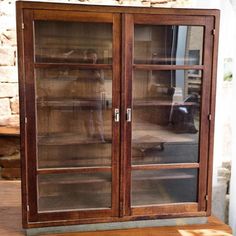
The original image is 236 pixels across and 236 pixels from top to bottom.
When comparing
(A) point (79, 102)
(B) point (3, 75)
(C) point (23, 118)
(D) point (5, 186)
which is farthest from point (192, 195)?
(B) point (3, 75)

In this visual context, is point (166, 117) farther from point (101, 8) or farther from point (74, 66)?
point (101, 8)

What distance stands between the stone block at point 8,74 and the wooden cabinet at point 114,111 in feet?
3.95

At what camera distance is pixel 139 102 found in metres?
2.00

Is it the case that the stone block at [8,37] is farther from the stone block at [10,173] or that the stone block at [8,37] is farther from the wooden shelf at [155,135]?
the wooden shelf at [155,135]

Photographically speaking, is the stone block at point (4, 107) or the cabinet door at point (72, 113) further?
the stone block at point (4, 107)

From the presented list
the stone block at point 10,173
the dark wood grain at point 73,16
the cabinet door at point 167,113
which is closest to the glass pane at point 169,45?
the cabinet door at point 167,113

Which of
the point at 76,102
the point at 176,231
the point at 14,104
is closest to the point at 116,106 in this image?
the point at 76,102

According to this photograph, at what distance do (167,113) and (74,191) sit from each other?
0.80 meters

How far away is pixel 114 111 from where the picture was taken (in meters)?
1.92

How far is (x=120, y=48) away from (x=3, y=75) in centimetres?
152

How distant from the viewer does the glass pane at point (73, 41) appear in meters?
1.85

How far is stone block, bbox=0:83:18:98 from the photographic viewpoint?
2.95 m

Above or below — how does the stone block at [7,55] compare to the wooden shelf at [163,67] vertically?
above

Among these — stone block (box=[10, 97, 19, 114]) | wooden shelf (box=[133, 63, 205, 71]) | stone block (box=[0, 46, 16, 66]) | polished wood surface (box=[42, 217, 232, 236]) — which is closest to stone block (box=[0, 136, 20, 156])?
stone block (box=[10, 97, 19, 114])
